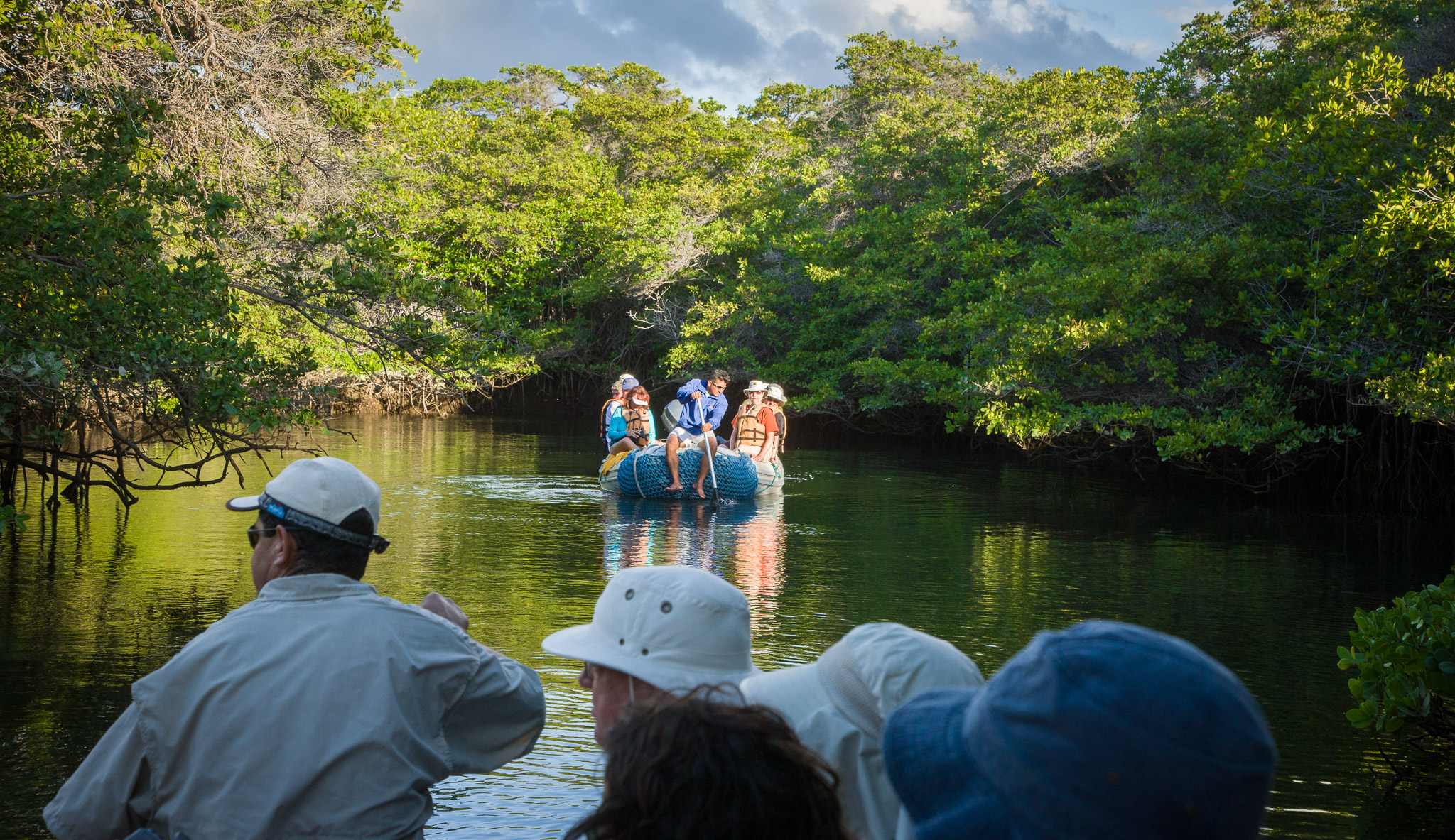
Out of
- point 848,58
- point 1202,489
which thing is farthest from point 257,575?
point 848,58

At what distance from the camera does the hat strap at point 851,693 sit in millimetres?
1820

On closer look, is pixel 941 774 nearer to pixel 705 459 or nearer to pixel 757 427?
pixel 705 459

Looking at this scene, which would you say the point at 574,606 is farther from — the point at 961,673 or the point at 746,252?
the point at 746,252

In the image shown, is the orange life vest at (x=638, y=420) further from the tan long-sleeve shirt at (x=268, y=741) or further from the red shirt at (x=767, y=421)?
the tan long-sleeve shirt at (x=268, y=741)

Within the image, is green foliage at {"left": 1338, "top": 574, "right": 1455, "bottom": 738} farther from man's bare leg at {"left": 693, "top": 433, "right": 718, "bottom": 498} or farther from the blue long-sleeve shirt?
the blue long-sleeve shirt

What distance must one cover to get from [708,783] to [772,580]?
8133mm

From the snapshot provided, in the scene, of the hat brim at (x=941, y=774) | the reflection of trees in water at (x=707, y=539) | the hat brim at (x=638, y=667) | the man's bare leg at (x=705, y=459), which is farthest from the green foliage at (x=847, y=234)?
the hat brim at (x=941, y=774)

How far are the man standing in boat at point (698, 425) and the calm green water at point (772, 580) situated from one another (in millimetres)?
529

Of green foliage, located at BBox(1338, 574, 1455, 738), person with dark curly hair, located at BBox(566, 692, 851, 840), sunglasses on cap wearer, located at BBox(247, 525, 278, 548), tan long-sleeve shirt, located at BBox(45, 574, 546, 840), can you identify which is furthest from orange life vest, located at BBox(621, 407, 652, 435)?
person with dark curly hair, located at BBox(566, 692, 851, 840)

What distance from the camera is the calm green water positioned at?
16.8ft

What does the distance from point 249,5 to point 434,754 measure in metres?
10.5

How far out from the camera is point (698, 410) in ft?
48.2

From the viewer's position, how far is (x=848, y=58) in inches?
1475

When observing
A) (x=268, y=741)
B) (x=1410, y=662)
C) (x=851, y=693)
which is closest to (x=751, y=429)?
(x=1410, y=662)
